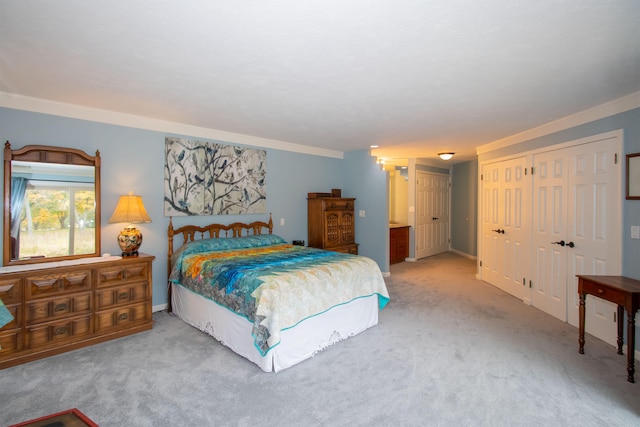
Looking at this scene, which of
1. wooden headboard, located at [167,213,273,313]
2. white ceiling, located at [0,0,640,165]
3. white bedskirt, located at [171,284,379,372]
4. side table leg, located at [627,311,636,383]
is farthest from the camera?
wooden headboard, located at [167,213,273,313]

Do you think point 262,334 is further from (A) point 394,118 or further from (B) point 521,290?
(B) point 521,290

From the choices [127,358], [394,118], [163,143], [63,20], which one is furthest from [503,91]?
[127,358]

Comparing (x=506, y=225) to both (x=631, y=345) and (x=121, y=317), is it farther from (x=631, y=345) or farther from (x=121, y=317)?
(x=121, y=317)

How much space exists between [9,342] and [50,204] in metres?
1.34

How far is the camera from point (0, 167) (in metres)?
3.14

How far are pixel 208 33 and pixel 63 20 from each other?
80 cm

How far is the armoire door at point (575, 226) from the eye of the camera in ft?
10.7

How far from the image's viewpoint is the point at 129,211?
358cm

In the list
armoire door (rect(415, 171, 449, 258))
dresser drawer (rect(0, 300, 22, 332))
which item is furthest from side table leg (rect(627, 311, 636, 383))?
armoire door (rect(415, 171, 449, 258))

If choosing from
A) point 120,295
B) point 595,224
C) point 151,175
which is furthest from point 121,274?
point 595,224

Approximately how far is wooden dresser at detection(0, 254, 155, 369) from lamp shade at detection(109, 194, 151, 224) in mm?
430

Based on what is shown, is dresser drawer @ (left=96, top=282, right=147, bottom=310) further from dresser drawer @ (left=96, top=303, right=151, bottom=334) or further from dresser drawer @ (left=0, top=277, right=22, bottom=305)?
dresser drawer @ (left=0, top=277, right=22, bottom=305)

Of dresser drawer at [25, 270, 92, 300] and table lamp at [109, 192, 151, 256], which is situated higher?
table lamp at [109, 192, 151, 256]

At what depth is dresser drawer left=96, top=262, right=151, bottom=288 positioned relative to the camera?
10.8 feet
